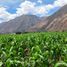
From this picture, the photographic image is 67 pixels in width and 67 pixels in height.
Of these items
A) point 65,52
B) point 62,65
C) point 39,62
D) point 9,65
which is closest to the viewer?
point 62,65

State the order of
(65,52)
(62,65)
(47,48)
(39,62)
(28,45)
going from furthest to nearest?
(28,45) < (47,48) < (65,52) < (39,62) < (62,65)

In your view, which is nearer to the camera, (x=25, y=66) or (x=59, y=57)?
(x=25, y=66)

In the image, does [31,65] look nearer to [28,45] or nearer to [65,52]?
[65,52]

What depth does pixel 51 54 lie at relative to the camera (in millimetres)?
10977

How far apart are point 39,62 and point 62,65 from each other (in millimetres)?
2011

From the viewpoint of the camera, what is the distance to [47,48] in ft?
42.4

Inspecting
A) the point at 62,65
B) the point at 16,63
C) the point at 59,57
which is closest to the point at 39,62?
the point at 16,63

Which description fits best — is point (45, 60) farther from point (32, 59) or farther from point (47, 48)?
point (47, 48)

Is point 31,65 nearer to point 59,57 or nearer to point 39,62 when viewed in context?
point 39,62

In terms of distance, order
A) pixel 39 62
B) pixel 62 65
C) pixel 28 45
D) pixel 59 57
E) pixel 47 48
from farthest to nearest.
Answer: pixel 28 45 → pixel 47 48 → pixel 59 57 → pixel 39 62 → pixel 62 65

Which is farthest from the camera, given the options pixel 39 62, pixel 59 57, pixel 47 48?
pixel 47 48

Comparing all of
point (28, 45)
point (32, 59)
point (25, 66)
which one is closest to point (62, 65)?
point (25, 66)

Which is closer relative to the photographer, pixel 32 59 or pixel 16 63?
pixel 16 63

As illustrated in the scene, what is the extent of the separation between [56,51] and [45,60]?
3.30m
